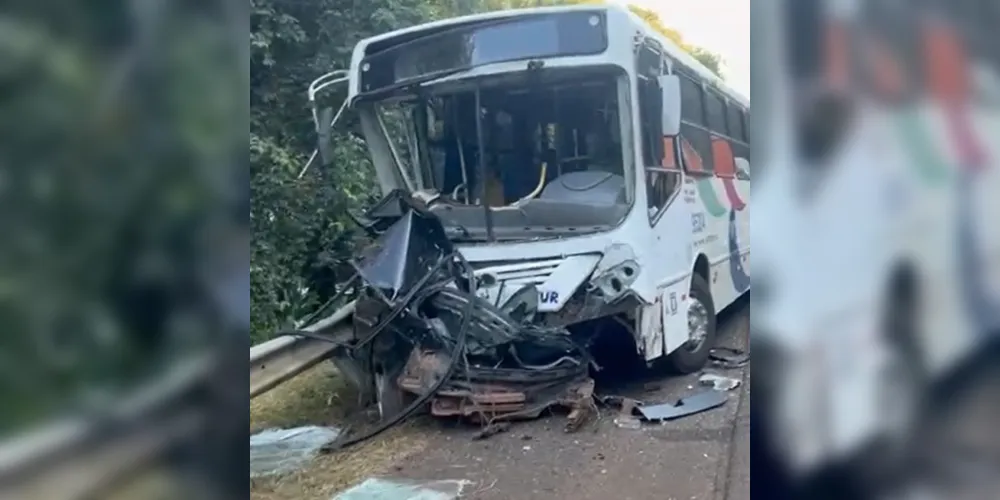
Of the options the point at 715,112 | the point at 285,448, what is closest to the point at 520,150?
the point at 285,448

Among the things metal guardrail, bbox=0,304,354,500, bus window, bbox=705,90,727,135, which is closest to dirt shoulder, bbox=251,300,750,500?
bus window, bbox=705,90,727,135

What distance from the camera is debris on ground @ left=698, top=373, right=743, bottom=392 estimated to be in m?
7.55

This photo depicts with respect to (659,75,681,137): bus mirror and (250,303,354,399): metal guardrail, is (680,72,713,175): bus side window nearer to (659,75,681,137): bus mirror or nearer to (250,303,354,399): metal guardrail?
(659,75,681,137): bus mirror

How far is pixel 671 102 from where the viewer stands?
22.8 ft

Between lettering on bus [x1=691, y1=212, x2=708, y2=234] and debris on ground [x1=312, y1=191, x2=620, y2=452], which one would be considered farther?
lettering on bus [x1=691, y1=212, x2=708, y2=234]

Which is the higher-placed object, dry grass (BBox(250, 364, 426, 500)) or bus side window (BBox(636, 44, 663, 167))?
bus side window (BBox(636, 44, 663, 167))

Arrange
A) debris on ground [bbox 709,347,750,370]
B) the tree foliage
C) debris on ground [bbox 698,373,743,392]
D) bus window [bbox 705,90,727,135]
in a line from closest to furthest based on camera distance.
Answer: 1. debris on ground [bbox 698,373,743,392]
2. debris on ground [bbox 709,347,750,370]
3. the tree foliage
4. bus window [bbox 705,90,727,135]

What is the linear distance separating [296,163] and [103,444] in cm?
785

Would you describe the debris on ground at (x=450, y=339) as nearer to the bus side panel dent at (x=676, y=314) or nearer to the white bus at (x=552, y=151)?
the white bus at (x=552, y=151)

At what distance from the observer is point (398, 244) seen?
21.9ft

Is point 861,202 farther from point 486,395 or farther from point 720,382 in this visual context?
point 720,382

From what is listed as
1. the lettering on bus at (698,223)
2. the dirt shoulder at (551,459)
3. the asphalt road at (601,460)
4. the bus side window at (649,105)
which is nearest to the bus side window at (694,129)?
the lettering on bus at (698,223)

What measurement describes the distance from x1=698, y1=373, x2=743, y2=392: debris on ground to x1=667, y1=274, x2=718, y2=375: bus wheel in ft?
0.58

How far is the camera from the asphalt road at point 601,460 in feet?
17.6
